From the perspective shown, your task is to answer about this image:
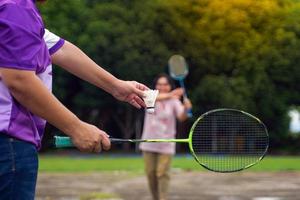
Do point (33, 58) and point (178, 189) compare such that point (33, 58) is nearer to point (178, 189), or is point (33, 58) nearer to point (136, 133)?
point (178, 189)

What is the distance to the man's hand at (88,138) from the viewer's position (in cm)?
287

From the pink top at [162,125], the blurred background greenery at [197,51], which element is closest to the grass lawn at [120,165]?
the pink top at [162,125]

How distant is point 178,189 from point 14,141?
9.19 meters

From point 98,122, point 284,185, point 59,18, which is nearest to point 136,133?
point 98,122

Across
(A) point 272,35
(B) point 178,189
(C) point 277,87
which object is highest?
(A) point 272,35

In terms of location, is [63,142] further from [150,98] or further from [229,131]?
[229,131]

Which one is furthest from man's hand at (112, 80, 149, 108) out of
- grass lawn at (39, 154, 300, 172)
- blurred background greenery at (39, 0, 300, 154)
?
blurred background greenery at (39, 0, 300, 154)

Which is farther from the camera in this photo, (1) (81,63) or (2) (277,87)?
(2) (277,87)

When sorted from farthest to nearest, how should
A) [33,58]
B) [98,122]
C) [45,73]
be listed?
[98,122] < [45,73] < [33,58]

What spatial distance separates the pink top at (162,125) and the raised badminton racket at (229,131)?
3949 mm

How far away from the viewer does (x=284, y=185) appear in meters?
12.6

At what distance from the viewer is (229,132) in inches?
202

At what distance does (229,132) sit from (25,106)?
2.60 metres

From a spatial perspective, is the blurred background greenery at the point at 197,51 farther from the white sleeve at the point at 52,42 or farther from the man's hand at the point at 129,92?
the white sleeve at the point at 52,42
